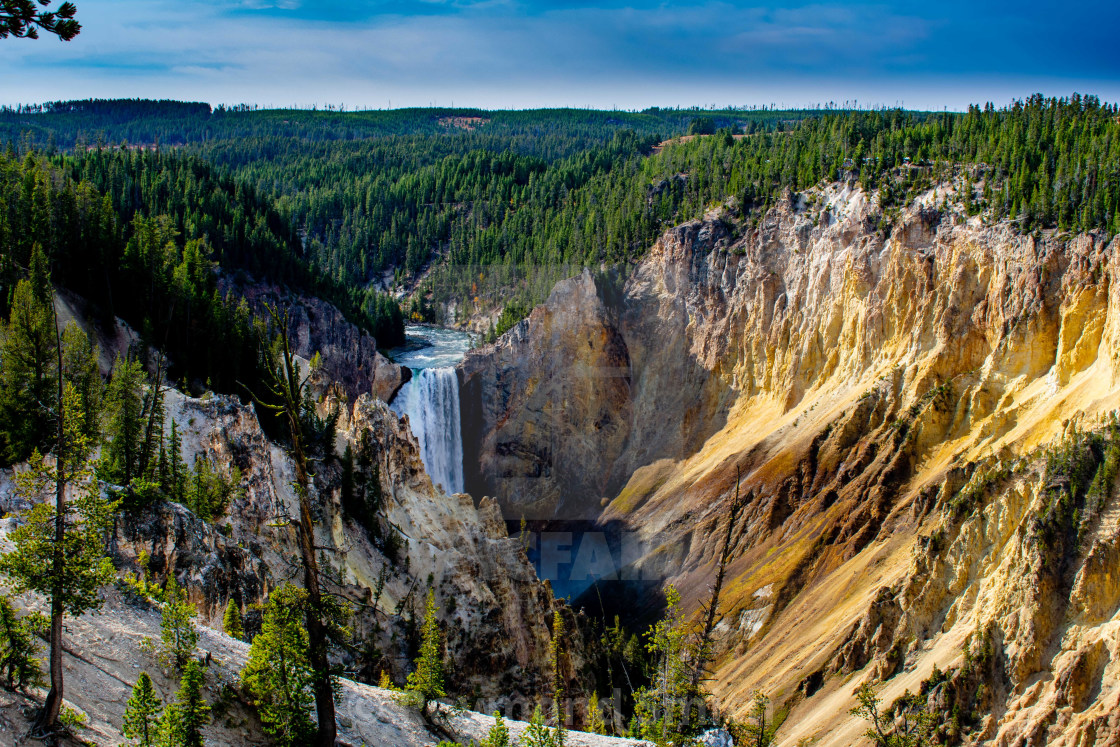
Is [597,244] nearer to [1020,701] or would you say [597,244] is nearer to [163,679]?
[1020,701]

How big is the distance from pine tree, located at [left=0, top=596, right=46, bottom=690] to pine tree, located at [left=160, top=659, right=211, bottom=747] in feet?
8.59

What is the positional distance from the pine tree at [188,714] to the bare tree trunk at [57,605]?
1.98 metres

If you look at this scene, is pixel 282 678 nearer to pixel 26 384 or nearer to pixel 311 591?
pixel 311 591

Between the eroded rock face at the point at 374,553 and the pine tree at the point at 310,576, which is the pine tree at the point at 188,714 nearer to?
the pine tree at the point at 310,576

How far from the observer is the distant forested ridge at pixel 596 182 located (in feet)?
199

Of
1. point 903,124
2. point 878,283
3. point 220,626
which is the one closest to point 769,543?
point 878,283

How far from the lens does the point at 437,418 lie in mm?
77562

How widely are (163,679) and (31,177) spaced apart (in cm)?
5424

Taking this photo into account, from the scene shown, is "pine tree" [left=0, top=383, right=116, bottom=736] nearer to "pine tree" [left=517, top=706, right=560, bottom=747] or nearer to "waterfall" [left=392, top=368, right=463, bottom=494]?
"pine tree" [left=517, top=706, right=560, bottom=747]

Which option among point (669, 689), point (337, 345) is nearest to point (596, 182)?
point (337, 345)

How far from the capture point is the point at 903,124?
266ft

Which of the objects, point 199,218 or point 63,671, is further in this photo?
point 199,218

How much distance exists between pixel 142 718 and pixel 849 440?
48.9 m

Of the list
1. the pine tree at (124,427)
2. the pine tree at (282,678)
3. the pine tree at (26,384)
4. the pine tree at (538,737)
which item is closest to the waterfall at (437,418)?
the pine tree at (124,427)
